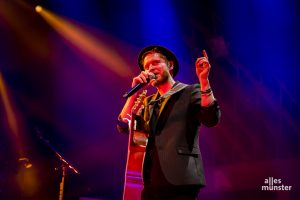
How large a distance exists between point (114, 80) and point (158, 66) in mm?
3757

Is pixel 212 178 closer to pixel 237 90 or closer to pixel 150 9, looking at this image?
pixel 237 90

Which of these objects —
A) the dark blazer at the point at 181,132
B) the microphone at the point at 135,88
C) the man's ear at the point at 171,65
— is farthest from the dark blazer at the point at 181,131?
the man's ear at the point at 171,65

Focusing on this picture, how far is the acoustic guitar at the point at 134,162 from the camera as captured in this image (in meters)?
2.33

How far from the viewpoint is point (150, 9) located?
6559 millimetres

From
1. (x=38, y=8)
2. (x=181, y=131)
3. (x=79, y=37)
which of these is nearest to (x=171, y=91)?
(x=181, y=131)

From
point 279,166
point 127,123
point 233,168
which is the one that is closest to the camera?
point 127,123

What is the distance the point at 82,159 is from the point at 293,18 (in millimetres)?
4310

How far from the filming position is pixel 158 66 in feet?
9.02

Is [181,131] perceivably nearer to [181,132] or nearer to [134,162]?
[181,132]

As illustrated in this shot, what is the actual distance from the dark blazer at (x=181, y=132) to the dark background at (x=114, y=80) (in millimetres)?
3431

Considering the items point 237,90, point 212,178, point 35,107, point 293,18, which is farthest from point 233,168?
point 35,107

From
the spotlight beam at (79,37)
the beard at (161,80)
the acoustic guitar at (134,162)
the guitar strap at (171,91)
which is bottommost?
the acoustic guitar at (134,162)

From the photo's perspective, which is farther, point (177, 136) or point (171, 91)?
point (171, 91)

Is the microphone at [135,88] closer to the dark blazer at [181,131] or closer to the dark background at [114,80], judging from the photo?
the dark blazer at [181,131]
